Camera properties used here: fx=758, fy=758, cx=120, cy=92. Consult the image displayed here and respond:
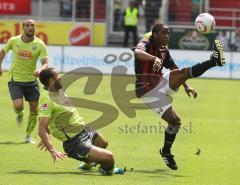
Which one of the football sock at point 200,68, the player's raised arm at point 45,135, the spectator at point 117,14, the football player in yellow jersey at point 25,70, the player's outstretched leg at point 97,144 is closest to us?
the player's raised arm at point 45,135

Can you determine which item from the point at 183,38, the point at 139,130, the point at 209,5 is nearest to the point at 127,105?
the point at 139,130

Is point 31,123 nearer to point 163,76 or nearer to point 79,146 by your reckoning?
point 163,76

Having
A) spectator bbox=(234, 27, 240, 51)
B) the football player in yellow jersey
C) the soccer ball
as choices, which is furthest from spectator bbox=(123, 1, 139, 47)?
the soccer ball

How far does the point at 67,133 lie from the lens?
37.0ft

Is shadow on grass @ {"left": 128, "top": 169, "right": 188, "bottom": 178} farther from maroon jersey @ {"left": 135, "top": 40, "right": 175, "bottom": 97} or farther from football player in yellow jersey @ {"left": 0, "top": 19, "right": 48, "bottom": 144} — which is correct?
football player in yellow jersey @ {"left": 0, "top": 19, "right": 48, "bottom": 144}

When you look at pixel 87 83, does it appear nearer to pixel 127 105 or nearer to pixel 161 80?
pixel 127 105

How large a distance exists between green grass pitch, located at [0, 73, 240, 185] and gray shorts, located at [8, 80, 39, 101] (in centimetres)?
86

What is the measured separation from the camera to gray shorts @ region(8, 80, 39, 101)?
15180 millimetres

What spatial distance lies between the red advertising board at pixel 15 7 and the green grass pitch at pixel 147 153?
629 inches

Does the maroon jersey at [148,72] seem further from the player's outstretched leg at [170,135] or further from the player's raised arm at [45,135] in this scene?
the player's raised arm at [45,135]

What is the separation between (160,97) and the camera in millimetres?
12969

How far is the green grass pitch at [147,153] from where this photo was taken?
36.8ft

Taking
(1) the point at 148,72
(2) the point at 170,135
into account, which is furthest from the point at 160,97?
(2) the point at 170,135

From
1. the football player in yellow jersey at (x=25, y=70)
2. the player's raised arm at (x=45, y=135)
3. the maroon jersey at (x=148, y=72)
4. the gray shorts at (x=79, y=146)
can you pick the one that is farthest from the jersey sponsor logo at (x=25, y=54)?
the player's raised arm at (x=45, y=135)
